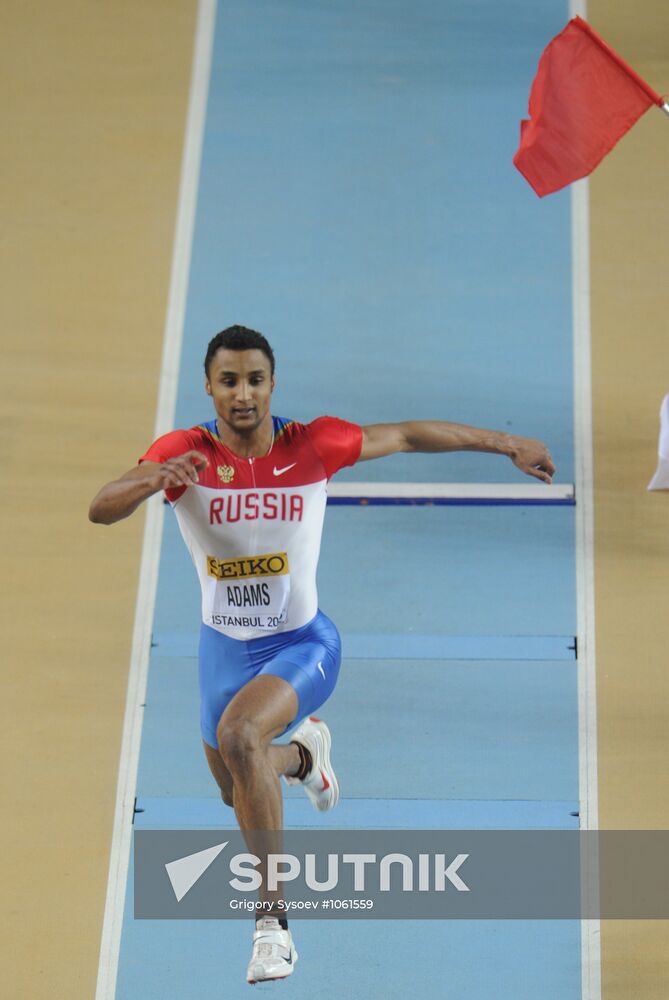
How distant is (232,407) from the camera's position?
22.1 ft

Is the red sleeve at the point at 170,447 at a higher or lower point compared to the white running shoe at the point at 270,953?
higher

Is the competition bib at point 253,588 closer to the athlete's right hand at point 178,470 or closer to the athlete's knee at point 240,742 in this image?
the athlete's knee at point 240,742

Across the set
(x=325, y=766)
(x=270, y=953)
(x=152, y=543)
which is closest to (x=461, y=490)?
(x=152, y=543)

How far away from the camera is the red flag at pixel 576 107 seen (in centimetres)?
771

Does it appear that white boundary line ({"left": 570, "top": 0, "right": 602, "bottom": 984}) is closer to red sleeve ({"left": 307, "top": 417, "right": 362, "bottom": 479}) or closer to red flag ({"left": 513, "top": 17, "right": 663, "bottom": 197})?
red flag ({"left": 513, "top": 17, "right": 663, "bottom": 197})

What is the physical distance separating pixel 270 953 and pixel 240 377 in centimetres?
221

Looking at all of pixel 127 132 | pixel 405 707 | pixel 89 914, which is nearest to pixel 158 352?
pixel 127 132

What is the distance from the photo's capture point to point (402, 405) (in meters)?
9.25

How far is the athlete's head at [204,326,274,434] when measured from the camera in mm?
6734

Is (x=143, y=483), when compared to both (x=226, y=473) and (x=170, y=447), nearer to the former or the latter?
(x=170, y=447)

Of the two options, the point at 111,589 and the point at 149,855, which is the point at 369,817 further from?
the point at 111,589

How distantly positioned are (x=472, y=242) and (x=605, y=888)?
3946 millimetres

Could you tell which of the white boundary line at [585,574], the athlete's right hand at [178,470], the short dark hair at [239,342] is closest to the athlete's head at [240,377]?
the short dark hair at [239,342]

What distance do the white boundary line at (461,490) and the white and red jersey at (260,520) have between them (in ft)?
6.87
